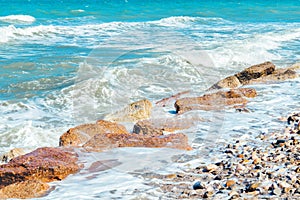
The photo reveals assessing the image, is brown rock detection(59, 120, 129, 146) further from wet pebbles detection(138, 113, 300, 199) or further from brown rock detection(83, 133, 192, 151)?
wet pebbles detection(138, 113, 300, 199)

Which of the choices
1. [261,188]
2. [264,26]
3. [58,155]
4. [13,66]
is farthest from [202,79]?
[264,26]

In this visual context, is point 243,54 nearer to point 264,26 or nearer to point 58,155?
point 264,26

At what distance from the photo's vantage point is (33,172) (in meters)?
5.16

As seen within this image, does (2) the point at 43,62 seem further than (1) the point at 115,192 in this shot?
Yes

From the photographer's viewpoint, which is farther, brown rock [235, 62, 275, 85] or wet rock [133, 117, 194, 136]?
brown rock [235, 62, 275, 85]

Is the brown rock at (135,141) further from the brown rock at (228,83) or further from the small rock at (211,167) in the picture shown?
the brown rock at (228,83)

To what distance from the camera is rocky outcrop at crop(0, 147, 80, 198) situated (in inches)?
184

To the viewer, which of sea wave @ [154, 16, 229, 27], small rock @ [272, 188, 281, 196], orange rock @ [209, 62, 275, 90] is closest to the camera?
small rock @ [272, 188, 281, 196]

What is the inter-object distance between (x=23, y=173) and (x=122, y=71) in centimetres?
862

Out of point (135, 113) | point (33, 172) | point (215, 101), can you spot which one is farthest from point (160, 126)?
point (33, 172)

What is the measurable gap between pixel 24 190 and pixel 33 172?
1.65 ft

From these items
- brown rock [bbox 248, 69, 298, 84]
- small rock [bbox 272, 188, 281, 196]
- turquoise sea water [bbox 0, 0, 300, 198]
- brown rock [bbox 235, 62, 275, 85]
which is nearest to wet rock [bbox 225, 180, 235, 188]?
small rock [bbox 272, 188, 281, 196]

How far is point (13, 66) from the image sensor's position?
14.7 meters

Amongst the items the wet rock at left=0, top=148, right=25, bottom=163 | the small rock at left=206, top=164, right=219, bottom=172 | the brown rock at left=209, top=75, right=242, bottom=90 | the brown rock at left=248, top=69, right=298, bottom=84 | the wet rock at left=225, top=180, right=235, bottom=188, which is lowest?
the wet rock at left=0, top=148, right=25, bottom=163
